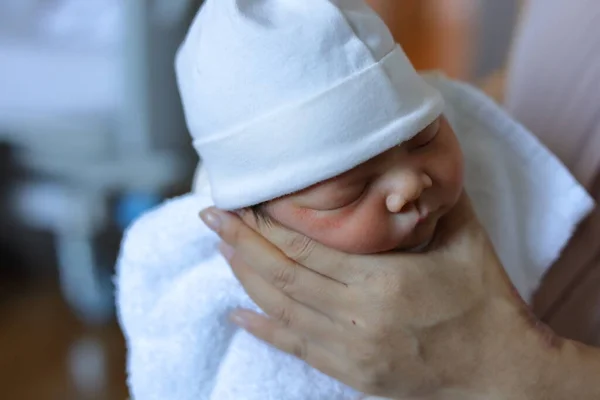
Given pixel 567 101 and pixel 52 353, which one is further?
pixel 52 353

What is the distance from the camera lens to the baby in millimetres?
645

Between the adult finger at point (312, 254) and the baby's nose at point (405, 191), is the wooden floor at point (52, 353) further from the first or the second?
the baby's nose at point (405, 191)

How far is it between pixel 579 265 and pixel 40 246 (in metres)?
1.82

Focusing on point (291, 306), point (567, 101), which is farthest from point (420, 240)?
point (567, 101)

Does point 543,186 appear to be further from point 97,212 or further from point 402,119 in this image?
point 97,212

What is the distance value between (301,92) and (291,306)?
0.77 ft

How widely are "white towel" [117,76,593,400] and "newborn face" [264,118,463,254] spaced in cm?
17

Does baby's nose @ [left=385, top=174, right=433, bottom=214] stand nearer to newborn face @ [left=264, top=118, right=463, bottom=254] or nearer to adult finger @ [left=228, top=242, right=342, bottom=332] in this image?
newborn face @ [left=264, top=118, right=463, bottom=254]

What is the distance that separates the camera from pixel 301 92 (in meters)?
0.65

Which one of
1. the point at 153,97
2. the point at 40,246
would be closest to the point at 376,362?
the point at 153,97

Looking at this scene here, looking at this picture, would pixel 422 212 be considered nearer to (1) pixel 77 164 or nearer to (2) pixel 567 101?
(2) pixel 567 101

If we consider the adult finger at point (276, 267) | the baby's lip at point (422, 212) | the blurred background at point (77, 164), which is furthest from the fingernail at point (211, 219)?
the blurred background at point (77, 164)

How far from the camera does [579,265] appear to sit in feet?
2.87

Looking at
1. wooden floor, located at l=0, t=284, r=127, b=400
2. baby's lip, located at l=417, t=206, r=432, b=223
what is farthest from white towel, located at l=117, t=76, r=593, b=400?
wooden floor, located at l=0, t=284, r=127, b=400
